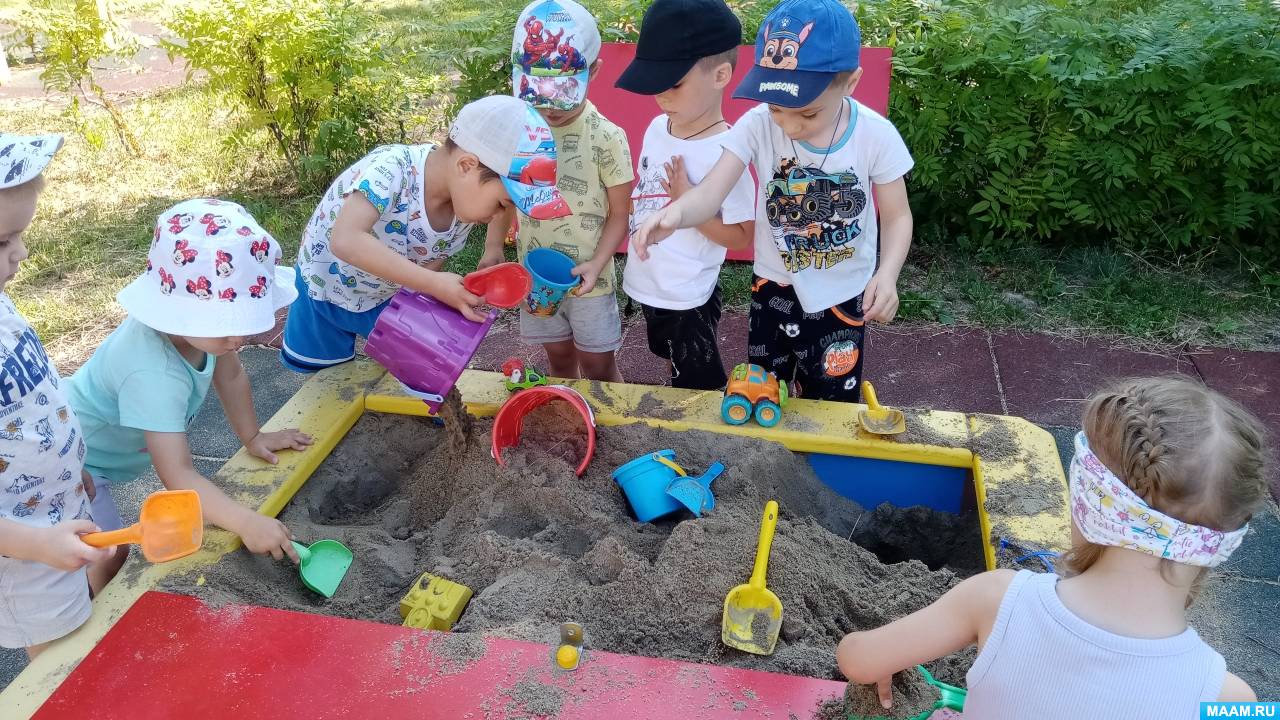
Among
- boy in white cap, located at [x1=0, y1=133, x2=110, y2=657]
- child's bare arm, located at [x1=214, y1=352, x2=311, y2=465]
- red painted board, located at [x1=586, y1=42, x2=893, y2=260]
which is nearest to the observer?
boy in white cap, located at [x1=0, y1=133, x2=110, y2=657]

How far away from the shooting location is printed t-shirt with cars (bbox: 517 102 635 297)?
97.6 inches

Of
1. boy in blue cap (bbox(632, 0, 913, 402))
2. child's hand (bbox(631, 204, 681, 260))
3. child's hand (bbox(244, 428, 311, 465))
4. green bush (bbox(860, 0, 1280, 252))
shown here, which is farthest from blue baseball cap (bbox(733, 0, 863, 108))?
green bush (bbox(860, 0, 1280, 252))

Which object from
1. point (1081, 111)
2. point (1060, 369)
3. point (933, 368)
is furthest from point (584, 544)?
point (1081, 111)

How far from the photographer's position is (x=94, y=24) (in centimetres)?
496

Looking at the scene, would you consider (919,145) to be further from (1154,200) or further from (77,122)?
(77,122)

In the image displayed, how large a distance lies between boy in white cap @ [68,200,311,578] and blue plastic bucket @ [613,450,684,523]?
2.25 feet

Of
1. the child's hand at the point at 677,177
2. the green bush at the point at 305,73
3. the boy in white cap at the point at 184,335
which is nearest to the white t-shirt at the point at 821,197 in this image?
the child's hand at the point at 677,177

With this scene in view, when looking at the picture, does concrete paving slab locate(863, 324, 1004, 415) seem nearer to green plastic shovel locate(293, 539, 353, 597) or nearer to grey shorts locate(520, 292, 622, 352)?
grey shorts locate(520, 292, 622, 352)

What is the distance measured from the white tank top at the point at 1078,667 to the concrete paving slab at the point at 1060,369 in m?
2.09

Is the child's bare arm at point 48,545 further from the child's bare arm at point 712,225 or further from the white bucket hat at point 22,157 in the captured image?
the child's bare arm at point 712,225

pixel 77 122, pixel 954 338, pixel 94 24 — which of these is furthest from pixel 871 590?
pixel 77 122

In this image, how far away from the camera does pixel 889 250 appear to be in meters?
2.14

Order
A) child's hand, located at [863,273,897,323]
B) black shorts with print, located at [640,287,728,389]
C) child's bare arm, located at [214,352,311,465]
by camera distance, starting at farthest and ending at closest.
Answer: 1. black shorts with print, located at [640,287,728,389]
2. child's bare arm, located at [214,352,311,465]
3. child's hand, located at [863,273,897,323]

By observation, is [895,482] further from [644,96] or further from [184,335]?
[644,96]
